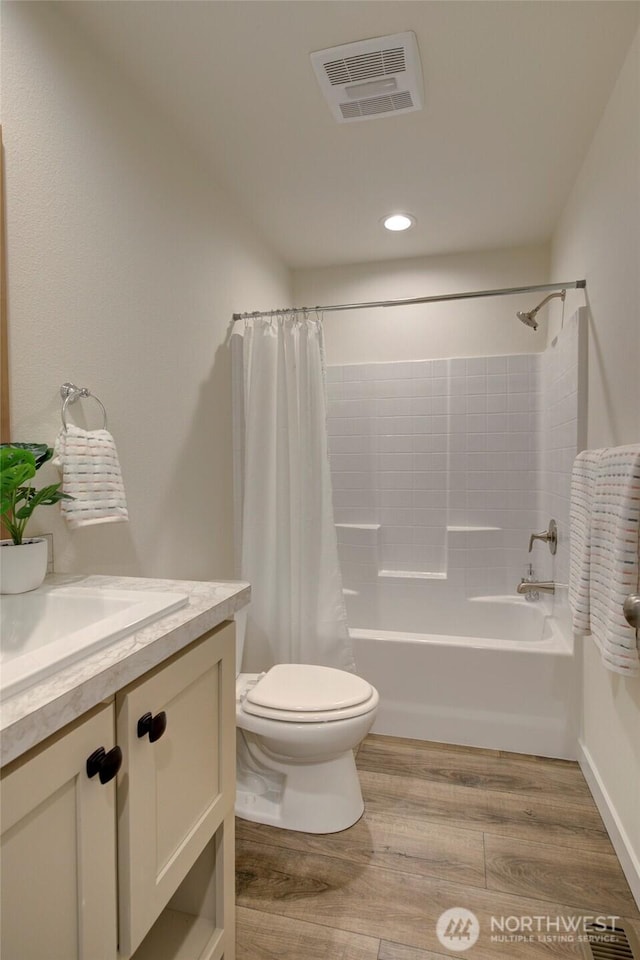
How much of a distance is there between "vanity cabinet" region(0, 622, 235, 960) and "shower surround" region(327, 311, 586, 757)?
131 centimetres

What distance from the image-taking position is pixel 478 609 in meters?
2.99

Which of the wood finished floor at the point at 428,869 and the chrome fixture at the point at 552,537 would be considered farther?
the chrome fixture at the point at 552,537

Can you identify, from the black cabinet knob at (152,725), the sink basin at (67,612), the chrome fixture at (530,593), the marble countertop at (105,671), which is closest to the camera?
the marble countertop at (105,671)

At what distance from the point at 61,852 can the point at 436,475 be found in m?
2.65

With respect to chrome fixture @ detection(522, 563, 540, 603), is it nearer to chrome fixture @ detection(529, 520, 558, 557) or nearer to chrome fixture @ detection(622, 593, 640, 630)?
chrome fixture @ detection(529, 520, 558, 557)

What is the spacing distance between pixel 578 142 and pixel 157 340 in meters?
1.73

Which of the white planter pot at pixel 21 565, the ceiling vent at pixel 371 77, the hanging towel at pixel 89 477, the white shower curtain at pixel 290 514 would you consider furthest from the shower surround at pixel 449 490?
the white planter pot at pixel 21 565

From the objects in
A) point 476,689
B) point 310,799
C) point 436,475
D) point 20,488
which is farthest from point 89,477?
point 436,475

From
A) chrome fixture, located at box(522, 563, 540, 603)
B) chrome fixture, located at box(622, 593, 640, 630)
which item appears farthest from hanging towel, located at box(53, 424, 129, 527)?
chrome fixture, located at box(522, 563, 540, 603)

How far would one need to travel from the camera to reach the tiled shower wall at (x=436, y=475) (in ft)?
9.81

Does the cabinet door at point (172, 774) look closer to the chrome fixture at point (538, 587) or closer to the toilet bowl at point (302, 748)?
the toilet bowl at point (302, 748)

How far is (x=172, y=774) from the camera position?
969 millimetres

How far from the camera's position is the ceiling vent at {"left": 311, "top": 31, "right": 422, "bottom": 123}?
156 centimetres

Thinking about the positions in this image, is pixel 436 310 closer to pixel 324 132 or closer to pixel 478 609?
pixel 324 132
